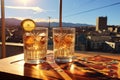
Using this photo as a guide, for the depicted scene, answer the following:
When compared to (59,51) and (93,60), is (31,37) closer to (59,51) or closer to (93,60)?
(59,51)

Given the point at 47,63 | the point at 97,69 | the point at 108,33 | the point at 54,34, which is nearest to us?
the point at 97,69

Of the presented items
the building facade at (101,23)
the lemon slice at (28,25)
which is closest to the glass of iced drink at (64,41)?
the lemon slice at (28,25)

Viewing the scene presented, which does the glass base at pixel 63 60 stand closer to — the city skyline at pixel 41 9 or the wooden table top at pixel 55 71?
the wooden table top at pixel 55 71

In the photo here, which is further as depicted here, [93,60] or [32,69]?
[93,60]

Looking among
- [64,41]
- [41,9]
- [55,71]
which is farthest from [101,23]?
[55,71]

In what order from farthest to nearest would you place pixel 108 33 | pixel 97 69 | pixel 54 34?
1. pixel 108 33
2. pixel 54 34
3. pixel 97 69

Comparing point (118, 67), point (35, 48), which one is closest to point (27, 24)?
point (35, 48)
